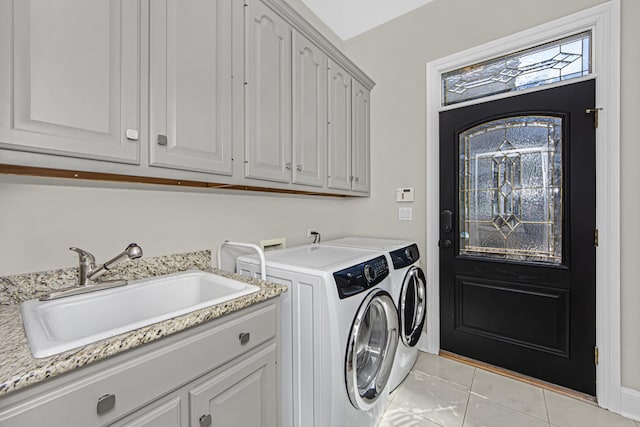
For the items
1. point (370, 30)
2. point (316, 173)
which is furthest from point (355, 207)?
point (370, 30)

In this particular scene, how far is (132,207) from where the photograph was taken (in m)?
1.28

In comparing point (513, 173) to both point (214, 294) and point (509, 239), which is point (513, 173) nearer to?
point (509, 239)

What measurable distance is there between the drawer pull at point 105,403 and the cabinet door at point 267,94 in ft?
3.28

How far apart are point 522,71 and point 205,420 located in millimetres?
2759

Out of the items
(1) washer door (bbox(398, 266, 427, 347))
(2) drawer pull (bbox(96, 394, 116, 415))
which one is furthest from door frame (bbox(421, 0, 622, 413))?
(2) drawer pull (bbox(96, 394, 116, 415))

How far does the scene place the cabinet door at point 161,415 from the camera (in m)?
0.75

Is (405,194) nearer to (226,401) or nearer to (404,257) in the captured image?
(404,257)

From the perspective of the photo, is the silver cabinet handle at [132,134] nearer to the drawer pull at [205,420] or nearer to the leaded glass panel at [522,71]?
the drawer pull at [205,420]

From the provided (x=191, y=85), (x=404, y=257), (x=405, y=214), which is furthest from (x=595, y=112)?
(x=191, y=85)

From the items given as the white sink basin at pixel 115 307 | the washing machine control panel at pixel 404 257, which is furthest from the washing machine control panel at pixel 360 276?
the white sink basin at pixel 115 307

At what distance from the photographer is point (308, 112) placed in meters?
1.84

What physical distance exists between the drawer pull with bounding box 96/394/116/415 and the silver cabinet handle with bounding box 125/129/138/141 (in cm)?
81

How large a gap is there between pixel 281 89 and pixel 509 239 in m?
1.91

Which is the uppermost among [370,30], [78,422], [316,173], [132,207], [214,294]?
[370,30]
